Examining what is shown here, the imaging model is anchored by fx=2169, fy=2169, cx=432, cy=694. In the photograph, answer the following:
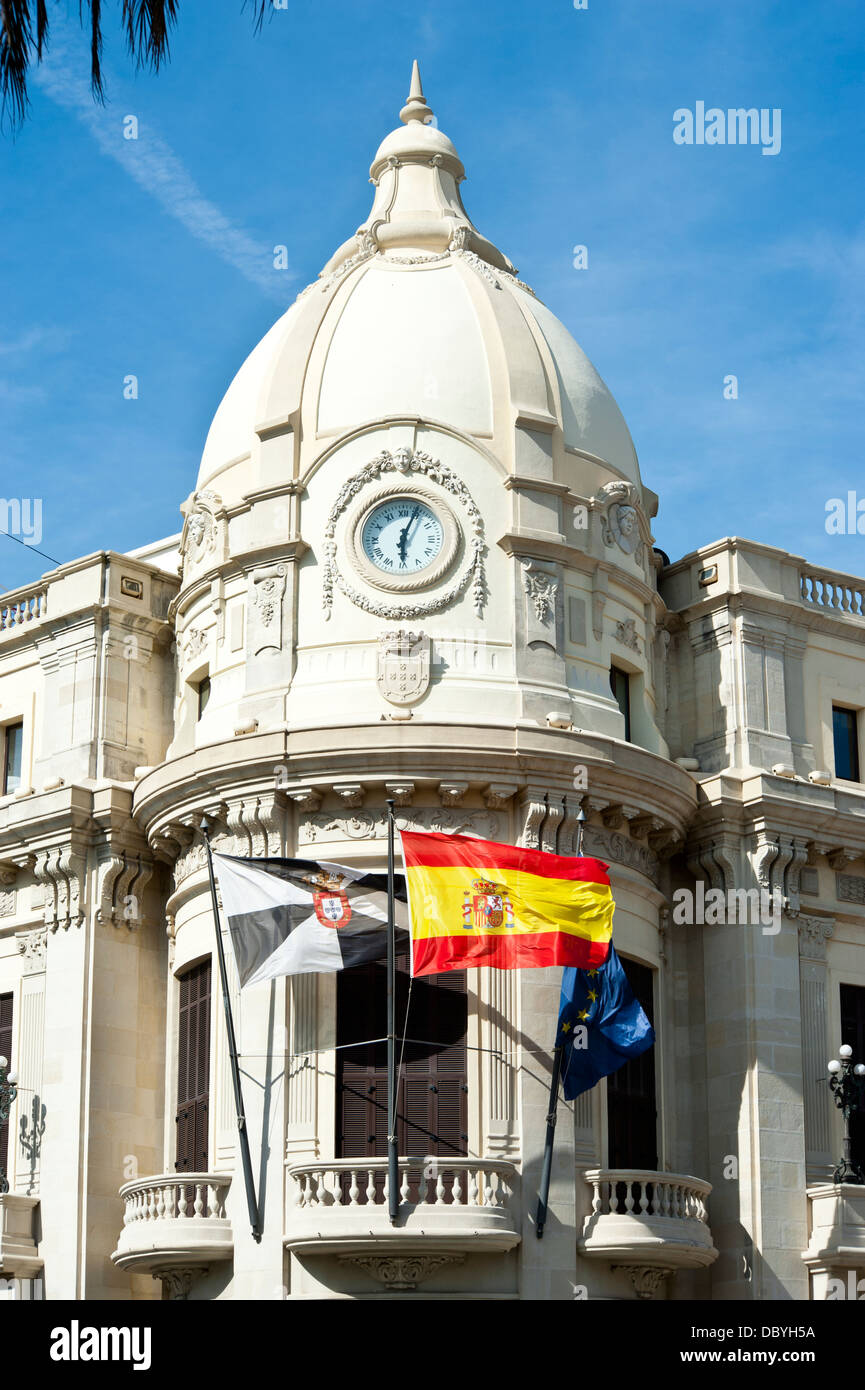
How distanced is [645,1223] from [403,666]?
981 cm

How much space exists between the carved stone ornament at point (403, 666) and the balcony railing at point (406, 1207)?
7.77m

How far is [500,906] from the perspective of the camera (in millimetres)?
33938

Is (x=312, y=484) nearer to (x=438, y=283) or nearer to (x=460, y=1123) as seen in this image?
(x=438, y=283)

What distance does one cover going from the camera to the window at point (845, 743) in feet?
135

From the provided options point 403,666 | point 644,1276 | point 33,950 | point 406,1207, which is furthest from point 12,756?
point 644,1276

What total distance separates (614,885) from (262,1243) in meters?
8.36

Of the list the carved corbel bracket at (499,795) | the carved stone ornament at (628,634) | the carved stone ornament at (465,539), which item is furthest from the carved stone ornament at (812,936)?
the carved stone ornament at (465,539)

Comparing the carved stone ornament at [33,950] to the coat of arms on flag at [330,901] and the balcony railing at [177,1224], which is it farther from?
the coat of arms on flag at [330,901]

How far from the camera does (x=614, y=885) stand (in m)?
36.6

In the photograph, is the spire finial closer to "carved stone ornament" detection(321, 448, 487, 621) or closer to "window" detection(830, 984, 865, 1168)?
"carved stone ornament" detection(321, 448, 487, 621)

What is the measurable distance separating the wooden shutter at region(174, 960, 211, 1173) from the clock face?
7555 mm

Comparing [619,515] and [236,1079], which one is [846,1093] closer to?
[236,1079]

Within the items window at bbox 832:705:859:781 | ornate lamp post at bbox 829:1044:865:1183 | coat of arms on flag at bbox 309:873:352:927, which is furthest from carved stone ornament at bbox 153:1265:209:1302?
window at bbox 832:705:859:781

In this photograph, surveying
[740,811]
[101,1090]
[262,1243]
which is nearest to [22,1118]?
[101,1090]
